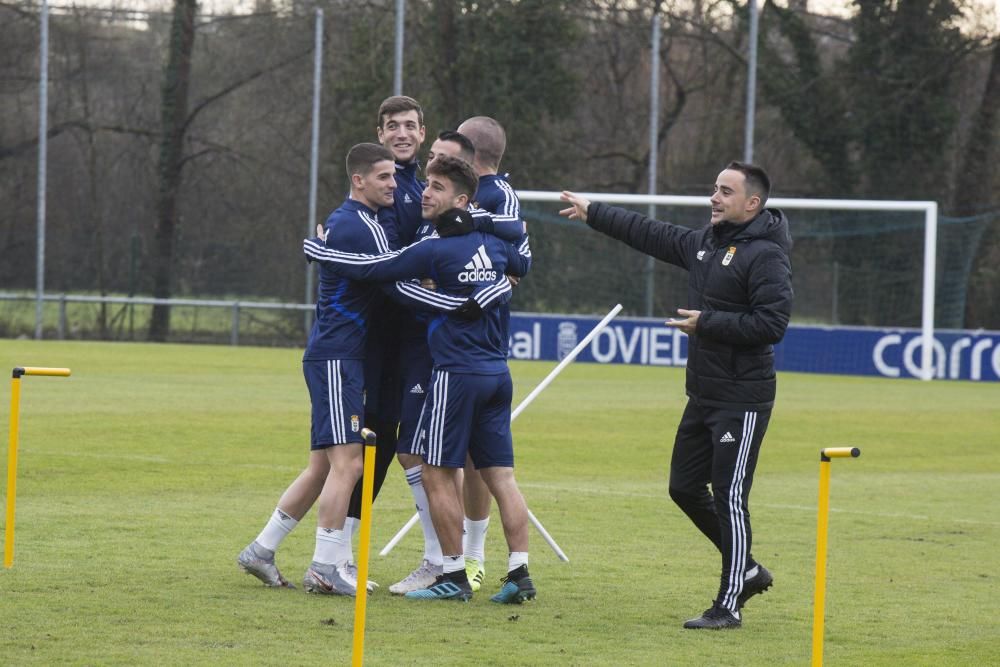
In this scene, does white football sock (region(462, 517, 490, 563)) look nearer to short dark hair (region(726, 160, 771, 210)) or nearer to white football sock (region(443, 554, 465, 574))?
white football sock (region(443, 554, 465, 574))

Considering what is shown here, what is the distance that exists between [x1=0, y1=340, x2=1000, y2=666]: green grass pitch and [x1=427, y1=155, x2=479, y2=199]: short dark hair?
1.95 metres

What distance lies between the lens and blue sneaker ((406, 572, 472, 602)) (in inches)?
300

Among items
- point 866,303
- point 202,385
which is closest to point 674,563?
point 202,385

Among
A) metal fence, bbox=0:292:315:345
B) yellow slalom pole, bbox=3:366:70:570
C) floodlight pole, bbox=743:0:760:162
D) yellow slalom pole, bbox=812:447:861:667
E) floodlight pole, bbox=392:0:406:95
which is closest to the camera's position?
yellow slalom pole, bbox=812:447:861:667

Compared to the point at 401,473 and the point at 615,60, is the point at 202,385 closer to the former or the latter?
the point at 401,473

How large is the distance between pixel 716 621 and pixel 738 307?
139cm

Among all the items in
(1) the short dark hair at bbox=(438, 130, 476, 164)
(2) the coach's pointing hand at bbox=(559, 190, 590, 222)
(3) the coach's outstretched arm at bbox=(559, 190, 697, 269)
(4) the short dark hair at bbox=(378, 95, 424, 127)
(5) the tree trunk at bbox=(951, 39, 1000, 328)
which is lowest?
(3) the coach's outstretched arm at bbox=(559, 190, 697, 269)

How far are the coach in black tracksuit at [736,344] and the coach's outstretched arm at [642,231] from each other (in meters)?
0.22

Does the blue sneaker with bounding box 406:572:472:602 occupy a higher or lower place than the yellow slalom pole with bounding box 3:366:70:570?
lower

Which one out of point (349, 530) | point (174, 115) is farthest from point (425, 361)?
point (174, 115)

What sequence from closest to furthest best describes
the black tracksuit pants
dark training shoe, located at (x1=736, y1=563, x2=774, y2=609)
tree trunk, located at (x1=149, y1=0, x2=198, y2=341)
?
the black tracksuit pants < dark training shoe, located at (x1=736, y1=563, x2=774, y2=609) < tree trunk, located at (x1=149, y1=0, x2=198, y2=341)

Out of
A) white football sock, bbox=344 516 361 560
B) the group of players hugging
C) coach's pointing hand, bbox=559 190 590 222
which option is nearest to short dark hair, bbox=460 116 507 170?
the group of players hugging

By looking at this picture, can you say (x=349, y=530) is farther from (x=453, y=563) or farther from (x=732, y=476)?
(x=732, y=476)

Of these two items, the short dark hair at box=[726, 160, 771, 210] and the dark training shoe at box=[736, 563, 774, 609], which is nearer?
the short dark hair at box=[726, 160, 771, 210]
